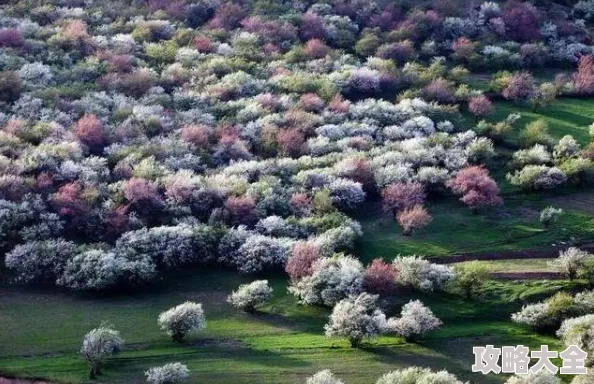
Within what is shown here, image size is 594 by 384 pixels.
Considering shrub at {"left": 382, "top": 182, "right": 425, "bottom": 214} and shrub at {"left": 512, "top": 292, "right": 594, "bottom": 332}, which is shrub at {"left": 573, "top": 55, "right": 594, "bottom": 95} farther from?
shrub at {"left": 512, "top": 292, "right": 594, "bottom": 332}

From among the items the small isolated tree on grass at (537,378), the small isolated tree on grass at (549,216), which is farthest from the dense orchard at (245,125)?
the small isolated tree on grass at (537,378)

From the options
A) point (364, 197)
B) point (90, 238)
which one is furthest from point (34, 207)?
point (364, 197)

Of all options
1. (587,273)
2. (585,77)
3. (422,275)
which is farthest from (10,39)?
(585,77)

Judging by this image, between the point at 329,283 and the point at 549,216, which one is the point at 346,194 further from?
the point at 549,216

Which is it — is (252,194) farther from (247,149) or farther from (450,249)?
(450,249)

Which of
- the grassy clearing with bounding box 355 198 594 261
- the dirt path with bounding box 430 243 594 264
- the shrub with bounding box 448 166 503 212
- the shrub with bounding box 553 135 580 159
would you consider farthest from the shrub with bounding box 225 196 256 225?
the shrub with bounding box 553 135 580 159
